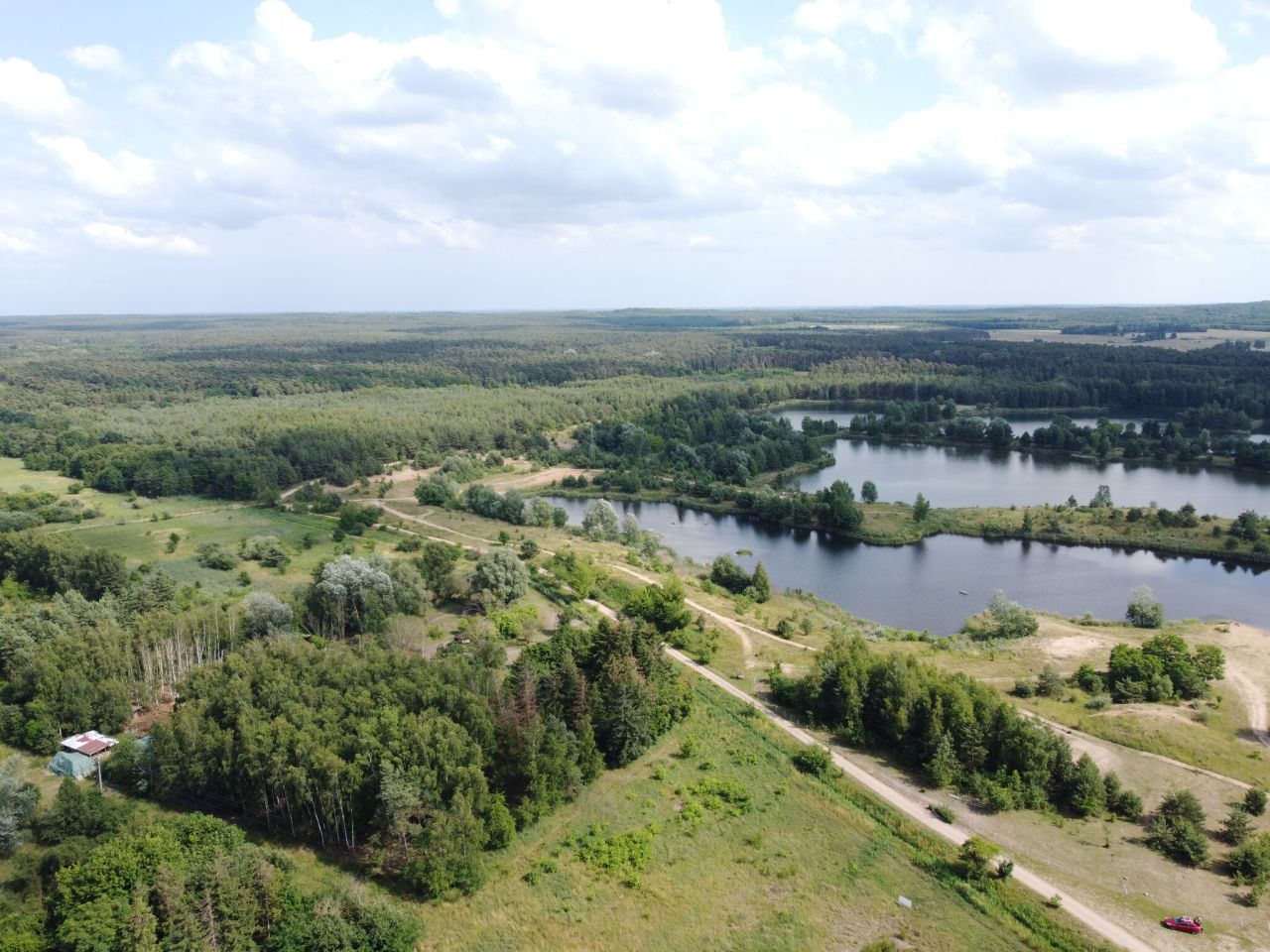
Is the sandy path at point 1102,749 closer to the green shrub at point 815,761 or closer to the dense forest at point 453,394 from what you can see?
the green shrub at point 815,761

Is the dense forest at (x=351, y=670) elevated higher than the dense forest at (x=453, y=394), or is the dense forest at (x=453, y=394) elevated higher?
the dense forest at (x=453, y=394)

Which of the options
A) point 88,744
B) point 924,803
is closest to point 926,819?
point 924,803

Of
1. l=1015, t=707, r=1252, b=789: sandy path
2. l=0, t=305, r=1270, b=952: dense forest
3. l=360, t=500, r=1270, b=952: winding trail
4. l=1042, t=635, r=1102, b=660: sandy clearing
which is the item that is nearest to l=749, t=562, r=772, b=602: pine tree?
l=0, t=305, r=1270, b=952: dense forest

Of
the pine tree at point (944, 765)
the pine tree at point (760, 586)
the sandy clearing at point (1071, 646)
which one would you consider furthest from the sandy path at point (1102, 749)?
the pine tree at point (760, 586)

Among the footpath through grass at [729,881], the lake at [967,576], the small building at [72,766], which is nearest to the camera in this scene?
the footpath through grass at [729,881]

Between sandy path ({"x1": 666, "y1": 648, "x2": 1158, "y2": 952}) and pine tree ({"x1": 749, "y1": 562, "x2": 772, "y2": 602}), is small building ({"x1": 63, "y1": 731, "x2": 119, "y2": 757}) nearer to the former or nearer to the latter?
sandy path ({"x1": 666, "y1": 648, "x2": 1158, "y2": 952})

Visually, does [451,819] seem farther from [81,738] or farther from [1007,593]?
[1007,593]

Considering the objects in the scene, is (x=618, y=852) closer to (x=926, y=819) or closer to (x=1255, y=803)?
(x=926, y=819)

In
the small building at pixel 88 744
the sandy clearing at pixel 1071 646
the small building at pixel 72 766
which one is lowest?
the sandy clearing at pixel 1071 646
